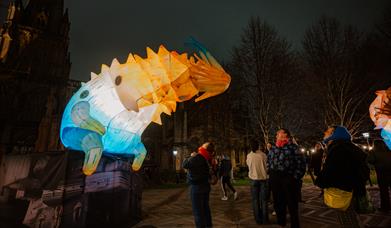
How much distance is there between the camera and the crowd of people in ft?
10.2

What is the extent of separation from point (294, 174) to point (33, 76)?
109 ft

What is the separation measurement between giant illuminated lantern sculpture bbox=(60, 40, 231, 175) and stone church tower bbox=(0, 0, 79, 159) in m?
21.4

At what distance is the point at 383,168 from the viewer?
6.07m

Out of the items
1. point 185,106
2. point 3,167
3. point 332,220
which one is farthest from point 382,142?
point 185,106

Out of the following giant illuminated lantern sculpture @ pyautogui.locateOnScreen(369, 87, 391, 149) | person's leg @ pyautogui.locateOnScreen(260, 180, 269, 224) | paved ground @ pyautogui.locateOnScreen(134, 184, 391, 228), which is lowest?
paved ground @ pyautogui.locateOnScreen(134, 184, 391, 228)

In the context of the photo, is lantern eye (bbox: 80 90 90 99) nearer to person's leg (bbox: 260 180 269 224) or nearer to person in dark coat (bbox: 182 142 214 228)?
person in dark coat (bbox: 182 142 214 228)

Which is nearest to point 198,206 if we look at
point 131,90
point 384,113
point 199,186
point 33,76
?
point 199,186

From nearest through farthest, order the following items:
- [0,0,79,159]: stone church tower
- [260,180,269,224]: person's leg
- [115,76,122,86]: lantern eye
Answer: [115,76,122,86]: lantern eye < [260,180,269,224]: person's leg < [0,0,79,159]: stone church tower

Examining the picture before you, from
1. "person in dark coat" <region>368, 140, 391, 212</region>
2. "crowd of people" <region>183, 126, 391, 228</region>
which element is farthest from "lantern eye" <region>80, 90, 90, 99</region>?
"person in dark coat" <region>368, 140, 391, 212</region>

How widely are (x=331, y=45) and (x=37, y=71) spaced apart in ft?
106

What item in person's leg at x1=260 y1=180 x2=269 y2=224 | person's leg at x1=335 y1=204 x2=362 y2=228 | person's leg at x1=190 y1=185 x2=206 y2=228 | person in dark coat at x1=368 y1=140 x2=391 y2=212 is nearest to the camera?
person's leg at x1=335 y1=204 x2=362 y2=228

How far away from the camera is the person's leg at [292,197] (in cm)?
384

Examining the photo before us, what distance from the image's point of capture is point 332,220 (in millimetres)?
5480

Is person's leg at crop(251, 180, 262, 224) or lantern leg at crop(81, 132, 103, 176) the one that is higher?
lantern leg at crop(81, 132, 103, 176)
